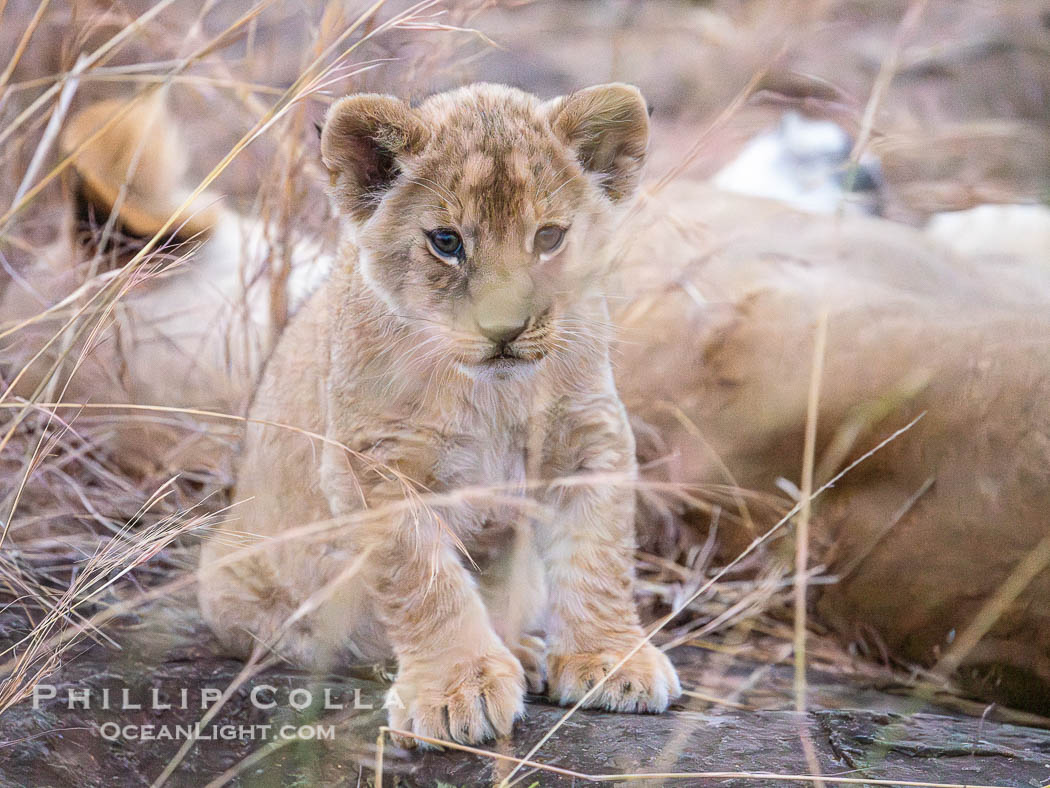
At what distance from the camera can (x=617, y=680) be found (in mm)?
2615

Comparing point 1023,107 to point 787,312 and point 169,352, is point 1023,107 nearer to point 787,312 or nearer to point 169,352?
point 787,312

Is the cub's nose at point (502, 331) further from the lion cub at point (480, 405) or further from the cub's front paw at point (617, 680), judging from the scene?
the cub's front paw at point (617, 680)

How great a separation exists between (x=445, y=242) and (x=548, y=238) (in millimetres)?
276

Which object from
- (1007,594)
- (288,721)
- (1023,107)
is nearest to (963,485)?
(1007,594)

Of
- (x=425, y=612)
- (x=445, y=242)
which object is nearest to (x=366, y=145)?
(x=445, y=242)

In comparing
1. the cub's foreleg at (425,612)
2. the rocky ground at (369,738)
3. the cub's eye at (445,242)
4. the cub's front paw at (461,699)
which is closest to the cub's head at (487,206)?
the cub's eye at (445,242)

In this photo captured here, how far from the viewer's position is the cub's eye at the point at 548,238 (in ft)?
8.34

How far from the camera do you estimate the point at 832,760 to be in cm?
229

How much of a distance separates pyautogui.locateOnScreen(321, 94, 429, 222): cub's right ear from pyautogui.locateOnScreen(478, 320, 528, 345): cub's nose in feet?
1.83

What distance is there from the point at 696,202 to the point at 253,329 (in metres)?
2.37

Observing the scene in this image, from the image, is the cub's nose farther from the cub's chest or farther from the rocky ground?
the rocky ground

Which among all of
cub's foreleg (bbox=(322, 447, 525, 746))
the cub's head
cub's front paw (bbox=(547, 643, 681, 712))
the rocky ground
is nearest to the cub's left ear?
the cub's head

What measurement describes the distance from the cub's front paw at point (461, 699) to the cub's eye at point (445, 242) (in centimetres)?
108

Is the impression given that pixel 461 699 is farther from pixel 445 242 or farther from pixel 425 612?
pixel 445 242
